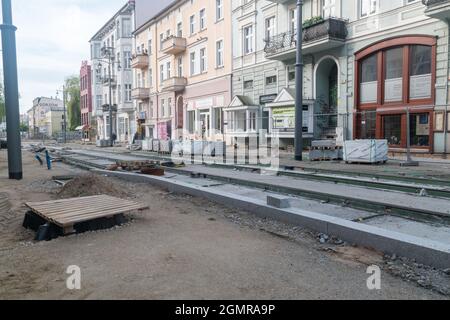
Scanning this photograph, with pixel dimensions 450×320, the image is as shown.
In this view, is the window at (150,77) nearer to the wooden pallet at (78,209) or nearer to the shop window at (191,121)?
the shop window at (191,121)

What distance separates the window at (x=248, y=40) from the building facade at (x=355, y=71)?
1.05ft

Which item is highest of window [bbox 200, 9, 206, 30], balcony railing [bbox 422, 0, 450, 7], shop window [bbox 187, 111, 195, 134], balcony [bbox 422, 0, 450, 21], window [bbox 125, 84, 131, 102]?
window [bbox 200, 9, 206, 30]

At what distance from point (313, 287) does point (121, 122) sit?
55.3m

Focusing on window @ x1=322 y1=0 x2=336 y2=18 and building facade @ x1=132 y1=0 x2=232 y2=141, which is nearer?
window @ x1=322 y1=0 x2=336 y2=18

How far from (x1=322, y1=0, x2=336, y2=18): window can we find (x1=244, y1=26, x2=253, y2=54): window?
733 centimetres

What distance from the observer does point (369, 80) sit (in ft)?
65.6

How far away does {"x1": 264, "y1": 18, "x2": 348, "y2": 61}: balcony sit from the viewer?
20.4m

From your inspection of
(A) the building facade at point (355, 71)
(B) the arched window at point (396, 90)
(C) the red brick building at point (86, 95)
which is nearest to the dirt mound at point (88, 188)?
(A) the building facade at point (355, 71)

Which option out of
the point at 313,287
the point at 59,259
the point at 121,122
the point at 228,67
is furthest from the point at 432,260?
the point at 121,122

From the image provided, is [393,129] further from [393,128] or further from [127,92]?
[127,92]

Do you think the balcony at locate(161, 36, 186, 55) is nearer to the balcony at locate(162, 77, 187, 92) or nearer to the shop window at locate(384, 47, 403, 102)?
the balcony at locate(162, 77, 187, 92)

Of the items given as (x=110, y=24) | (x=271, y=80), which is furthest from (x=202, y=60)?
(x=110, y=24)

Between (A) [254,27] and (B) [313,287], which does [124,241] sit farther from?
(A) [254,27]

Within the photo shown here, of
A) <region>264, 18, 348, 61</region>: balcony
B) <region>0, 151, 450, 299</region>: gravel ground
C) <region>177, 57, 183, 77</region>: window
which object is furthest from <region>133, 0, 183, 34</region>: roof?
<region>0, 151, 450, 299</region>: gravel ground
